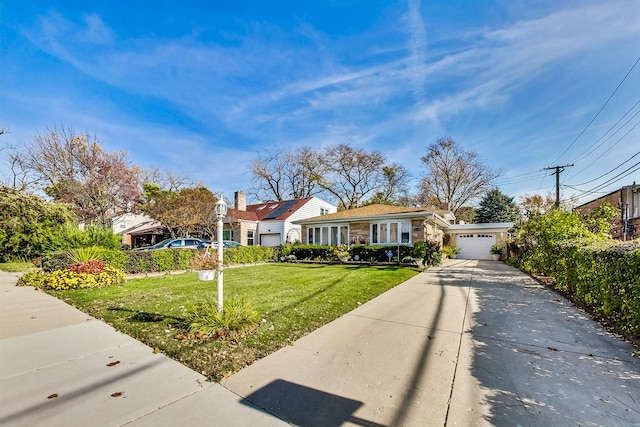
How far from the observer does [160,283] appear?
885 cm

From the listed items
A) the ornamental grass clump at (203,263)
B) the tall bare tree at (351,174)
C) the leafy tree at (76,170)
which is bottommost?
the ornamental grass clump at (203,263)

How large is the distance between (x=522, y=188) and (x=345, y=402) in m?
35.9

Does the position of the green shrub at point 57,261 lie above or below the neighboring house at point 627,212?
below

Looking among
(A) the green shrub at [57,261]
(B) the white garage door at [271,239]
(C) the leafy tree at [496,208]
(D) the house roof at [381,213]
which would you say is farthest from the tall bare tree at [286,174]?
(A) the green shrub at [57,261]

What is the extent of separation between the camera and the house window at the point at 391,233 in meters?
16.2

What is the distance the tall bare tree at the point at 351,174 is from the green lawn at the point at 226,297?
24439 millimetres

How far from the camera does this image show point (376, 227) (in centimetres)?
1745

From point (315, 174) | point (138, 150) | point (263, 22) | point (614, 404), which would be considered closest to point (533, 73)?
point (263, 22)

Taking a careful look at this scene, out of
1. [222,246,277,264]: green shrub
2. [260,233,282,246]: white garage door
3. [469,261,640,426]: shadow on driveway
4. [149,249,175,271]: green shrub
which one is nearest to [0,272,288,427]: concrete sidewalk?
[469,261,640,426]: shadow on driveway

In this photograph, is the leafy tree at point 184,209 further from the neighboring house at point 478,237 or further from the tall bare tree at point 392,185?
the tall bare tree at point 392,185

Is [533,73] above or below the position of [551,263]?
above

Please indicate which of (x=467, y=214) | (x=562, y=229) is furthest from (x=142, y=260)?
(x=467, y=214)

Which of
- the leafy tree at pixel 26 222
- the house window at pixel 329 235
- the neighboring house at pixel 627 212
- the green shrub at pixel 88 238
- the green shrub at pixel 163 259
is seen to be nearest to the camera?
the green shrub at pixel 88 238

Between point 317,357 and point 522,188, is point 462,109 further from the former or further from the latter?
point 522,188
